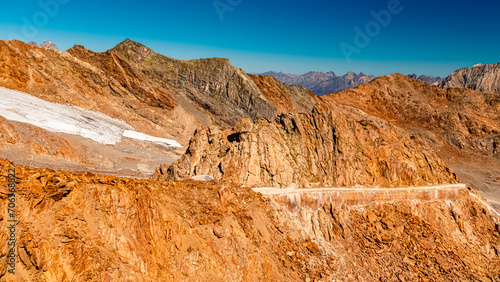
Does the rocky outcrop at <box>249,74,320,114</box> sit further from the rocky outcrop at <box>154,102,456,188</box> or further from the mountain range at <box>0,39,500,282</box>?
the rocky outcrop at <box>154,102,456,188</box>

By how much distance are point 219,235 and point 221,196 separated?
9.89 feet

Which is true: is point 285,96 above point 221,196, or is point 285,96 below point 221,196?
above

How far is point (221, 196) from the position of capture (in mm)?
18969

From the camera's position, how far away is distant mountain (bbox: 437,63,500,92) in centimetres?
17100

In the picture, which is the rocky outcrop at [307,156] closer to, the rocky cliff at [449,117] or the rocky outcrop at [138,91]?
the rocky outcrop at [138,91]

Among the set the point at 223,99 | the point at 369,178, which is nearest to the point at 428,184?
the point at 369,178

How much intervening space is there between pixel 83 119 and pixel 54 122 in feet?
18.2

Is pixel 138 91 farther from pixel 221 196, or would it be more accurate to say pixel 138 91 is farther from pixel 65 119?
pixel 221 196

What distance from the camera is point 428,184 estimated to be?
→ 26.4 meters

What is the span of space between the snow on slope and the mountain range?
0.91ft

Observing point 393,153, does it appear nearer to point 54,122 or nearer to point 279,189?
point 279,189

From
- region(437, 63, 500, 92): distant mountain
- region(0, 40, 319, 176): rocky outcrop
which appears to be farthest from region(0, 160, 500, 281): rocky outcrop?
region(437, 63, 500, 92): distant mountain

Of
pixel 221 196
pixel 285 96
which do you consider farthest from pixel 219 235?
pixel 285 96

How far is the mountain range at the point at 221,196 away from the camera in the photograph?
39.3 ft
